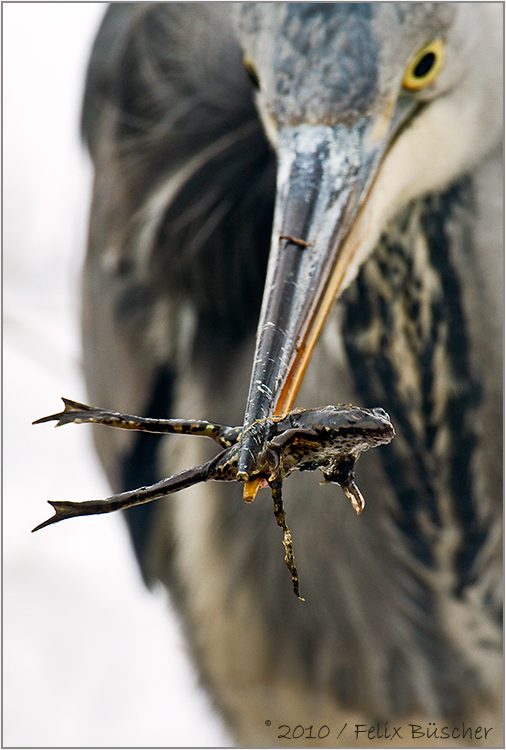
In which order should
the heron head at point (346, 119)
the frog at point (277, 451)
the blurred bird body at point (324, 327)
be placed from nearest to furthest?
the frog at point (277, 451)
the heron head at point (346, 119)
the blurred bird body at point (324, 327)

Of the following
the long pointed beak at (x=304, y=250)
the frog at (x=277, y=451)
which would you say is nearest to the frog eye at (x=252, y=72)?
the long pointed beak at (x=304, y=250)

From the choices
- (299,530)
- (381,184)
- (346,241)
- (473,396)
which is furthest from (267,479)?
(299,530)

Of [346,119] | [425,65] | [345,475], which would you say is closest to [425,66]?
[425,65]

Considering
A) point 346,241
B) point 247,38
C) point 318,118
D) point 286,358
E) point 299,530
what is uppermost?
point 247,38

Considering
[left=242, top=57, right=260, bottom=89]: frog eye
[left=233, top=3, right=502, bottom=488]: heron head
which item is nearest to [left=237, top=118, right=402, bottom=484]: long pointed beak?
[left=233, top=3, right=502, bottom=488]: heron head

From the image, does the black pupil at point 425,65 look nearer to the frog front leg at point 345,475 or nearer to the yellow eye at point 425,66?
the yellow eye at point 425,66

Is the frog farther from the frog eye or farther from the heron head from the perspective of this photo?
the frog eye

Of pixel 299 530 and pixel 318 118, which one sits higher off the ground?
pixel 318 118

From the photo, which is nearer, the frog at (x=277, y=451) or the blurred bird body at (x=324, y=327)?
the frog at (x=277, y=451)

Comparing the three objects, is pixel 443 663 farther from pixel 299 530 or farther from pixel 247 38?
pixel 247 38
